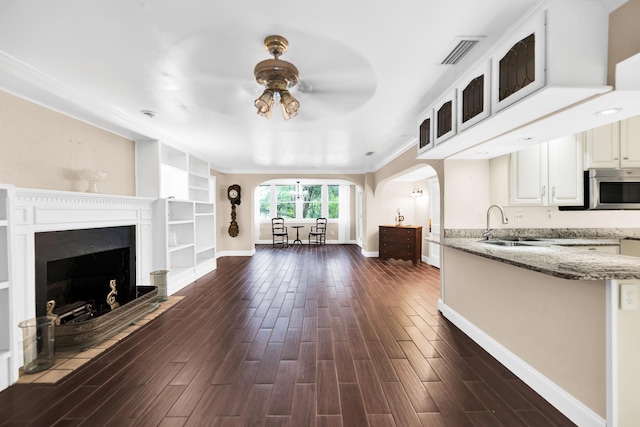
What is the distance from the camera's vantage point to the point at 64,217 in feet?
8.76

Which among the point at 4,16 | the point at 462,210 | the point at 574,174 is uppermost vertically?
the point at 4,16

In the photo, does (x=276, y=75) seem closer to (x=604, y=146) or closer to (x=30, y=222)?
(x=30, y=222)

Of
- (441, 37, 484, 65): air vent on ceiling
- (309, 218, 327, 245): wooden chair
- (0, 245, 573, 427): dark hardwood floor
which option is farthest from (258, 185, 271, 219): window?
(441, 37, 484, 65): air vent on ceiling

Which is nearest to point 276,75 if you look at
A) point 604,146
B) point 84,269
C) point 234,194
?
point 84,269

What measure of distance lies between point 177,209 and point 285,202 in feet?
18.7

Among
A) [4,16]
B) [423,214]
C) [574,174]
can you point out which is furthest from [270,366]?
[423,214]

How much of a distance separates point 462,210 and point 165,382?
3.34 m

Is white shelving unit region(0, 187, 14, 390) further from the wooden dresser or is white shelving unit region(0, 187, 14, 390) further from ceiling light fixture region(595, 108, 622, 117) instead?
the wooden dresser

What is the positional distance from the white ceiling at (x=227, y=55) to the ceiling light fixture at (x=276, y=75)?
80 millimetres

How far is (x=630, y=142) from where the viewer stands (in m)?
2.94

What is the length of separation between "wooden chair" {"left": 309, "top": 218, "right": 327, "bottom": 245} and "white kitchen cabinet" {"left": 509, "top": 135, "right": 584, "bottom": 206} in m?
7.31

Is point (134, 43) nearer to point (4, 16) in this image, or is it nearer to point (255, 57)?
point (4, 16)

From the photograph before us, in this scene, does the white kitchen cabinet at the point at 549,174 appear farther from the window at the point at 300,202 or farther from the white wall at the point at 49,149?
the window at the point at 300,202

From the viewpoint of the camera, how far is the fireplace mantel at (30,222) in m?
2.06
